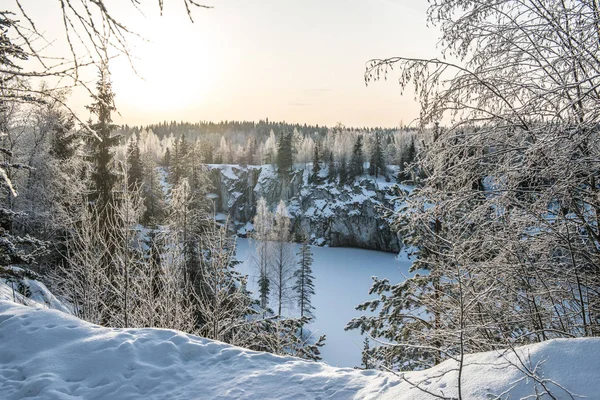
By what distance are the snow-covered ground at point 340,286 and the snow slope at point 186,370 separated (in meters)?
9.41

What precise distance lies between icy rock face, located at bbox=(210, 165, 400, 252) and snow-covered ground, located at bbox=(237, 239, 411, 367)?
2.24m

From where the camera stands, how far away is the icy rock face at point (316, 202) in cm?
5641

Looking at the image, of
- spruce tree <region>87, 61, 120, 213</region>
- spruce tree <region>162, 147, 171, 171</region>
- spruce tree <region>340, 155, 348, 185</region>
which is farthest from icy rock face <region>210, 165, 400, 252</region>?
spruce tree <region>87, 61, 120, 213</region>

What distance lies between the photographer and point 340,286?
3512 cm

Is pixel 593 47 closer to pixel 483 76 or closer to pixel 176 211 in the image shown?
pixel 483 76

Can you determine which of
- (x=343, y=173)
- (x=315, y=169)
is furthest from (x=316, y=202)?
(x=343, y=173)

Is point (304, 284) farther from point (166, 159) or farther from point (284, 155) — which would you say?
point (166, 159)

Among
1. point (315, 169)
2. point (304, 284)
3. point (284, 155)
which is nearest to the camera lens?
point (304, 284)

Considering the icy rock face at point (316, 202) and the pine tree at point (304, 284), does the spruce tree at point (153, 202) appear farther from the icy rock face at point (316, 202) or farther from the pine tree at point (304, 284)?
the icy rock face at point (316, 202)

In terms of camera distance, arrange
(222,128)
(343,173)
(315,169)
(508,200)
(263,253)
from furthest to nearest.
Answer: (222,128)
(315,169)
(343,173)
(263,253)
(508,200)

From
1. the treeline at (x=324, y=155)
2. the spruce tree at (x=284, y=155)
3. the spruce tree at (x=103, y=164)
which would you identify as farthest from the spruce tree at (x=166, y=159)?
the spruce tree at (x=103, y=164)

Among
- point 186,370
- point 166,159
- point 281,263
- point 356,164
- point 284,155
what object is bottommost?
point 281,263

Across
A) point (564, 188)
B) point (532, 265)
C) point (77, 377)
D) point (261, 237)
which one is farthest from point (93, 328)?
point (261, 237)

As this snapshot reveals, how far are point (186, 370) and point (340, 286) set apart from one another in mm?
31698
